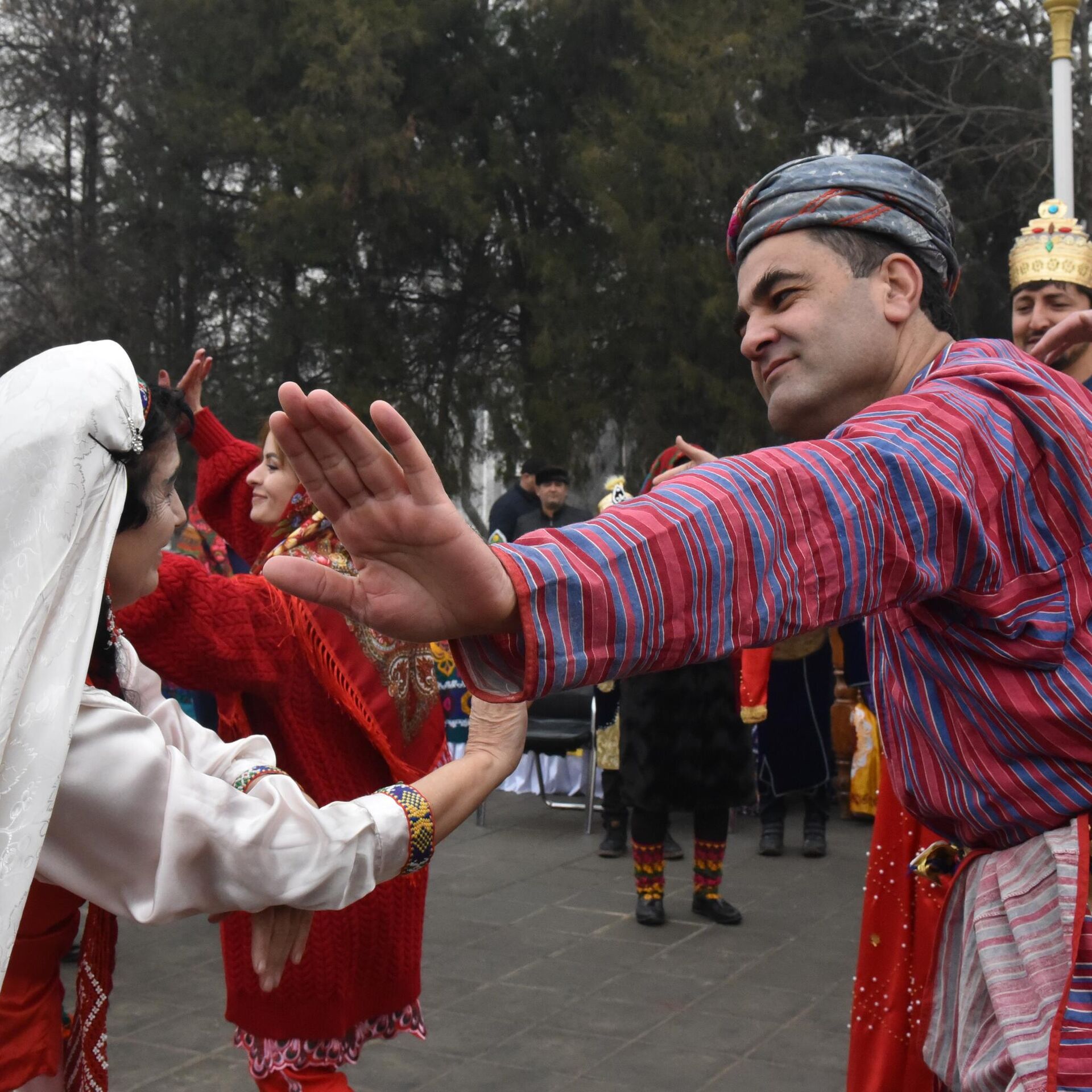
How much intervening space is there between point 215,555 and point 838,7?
1031cm

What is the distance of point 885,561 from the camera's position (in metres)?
1.17

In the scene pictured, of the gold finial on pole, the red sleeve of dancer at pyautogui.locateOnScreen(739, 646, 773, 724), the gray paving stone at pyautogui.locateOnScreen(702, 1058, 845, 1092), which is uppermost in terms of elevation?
the gold finial on pole

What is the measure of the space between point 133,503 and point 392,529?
119 centimetres

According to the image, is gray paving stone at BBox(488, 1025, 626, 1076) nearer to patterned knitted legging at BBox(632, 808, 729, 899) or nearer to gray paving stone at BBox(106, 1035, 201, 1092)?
gray paving stone at BBox(106, 1035, 201, 1092)

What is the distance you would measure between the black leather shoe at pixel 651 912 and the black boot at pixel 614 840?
4.28 ft

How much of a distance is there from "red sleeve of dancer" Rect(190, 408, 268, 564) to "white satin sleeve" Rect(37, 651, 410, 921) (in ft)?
8.53

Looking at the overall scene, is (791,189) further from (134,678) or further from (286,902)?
(134,678)

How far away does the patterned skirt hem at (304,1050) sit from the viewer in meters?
3.18

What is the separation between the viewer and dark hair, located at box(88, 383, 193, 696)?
2.16 metres

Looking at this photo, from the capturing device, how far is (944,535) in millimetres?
1198

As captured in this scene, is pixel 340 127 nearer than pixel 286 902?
No

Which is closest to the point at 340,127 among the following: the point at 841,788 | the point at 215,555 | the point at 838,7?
the point at 838,7

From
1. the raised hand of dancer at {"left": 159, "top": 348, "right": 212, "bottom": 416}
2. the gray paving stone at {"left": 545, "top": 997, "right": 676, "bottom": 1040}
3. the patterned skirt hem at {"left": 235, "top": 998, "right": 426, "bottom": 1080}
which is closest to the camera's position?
the patterned skirt hem at {"left": 235, "top": 998, "right": 426, "bottom": 1080}

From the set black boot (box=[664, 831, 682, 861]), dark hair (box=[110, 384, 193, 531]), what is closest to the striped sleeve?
dark hair (box=[110, 384, 193, 531])
